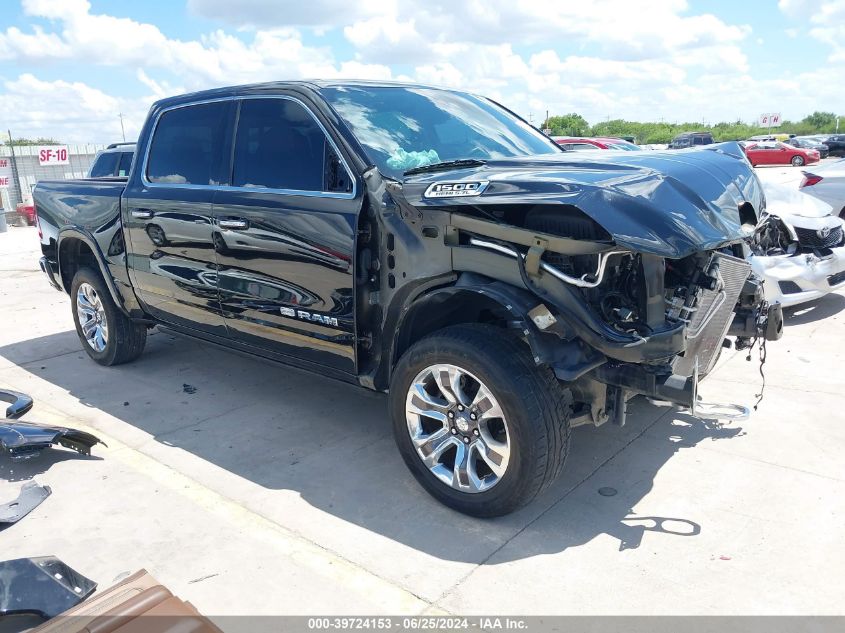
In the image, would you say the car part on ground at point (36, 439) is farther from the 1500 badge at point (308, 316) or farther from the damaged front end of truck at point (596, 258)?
the damaged front end of truck at point (596, 258)

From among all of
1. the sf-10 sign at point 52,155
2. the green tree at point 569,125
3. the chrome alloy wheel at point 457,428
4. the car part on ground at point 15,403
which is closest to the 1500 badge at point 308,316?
the chrome alloy wheel at point 457,428

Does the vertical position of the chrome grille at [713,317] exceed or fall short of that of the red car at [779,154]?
it falls short

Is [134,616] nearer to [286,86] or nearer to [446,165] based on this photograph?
[446,165]

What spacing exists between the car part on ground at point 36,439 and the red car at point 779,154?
35.8 meters

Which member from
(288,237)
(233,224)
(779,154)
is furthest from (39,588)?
(779,154)

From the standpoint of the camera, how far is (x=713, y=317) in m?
3.31

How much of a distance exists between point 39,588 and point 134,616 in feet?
2.66

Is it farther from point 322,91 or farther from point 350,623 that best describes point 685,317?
point 322,91

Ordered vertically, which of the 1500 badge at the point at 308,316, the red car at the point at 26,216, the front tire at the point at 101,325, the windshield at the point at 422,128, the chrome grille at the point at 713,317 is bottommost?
the red car at the point at 26,216

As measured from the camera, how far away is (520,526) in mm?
3342

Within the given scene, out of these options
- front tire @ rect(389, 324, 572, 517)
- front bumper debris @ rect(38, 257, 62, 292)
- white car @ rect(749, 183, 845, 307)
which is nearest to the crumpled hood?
front tire @ rect(389, 324, 572, 517)

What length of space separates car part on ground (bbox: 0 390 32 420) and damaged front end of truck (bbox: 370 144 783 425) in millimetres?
3015

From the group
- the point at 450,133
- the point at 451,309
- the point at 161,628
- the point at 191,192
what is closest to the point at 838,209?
the point at 450,133

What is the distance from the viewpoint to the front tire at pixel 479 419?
3.10 metres
